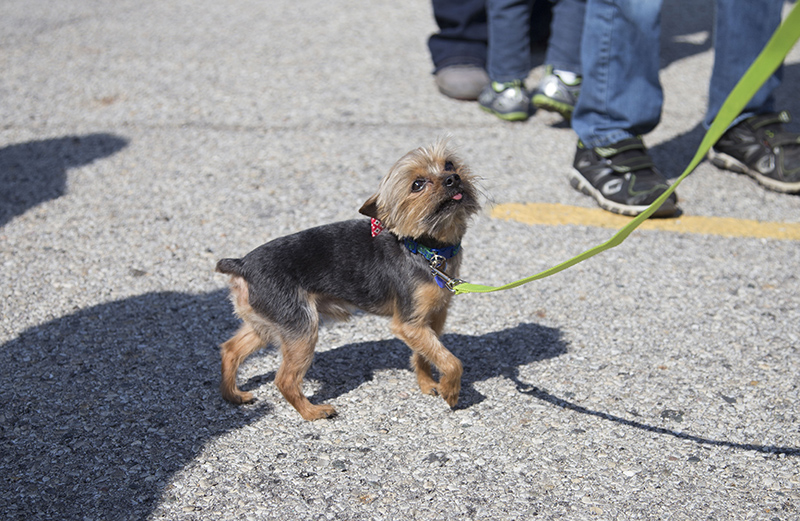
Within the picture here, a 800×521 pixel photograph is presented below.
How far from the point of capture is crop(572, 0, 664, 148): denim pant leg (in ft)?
15.2

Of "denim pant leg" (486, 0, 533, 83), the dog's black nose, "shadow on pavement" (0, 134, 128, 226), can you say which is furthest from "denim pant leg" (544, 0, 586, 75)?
"shadow on pavement" (0, 134, 128, 226)

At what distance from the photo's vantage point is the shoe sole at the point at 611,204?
471 cm

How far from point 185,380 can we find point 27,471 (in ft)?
2.52

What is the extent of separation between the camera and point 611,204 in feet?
15.8

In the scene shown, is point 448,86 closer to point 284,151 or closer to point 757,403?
point 284,151

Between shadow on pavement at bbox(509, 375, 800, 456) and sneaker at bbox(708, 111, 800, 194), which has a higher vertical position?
sneaker at bbox(708, 111, 800, 194)

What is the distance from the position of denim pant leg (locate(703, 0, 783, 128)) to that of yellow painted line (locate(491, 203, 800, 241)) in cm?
90

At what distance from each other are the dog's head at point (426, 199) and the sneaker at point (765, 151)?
10.3ft

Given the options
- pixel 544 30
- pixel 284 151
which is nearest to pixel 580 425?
pixel 284 151

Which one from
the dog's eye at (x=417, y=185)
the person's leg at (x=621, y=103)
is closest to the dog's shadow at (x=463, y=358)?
the dog's eye at (x=417, y=185)

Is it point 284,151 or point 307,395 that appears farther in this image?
point 284,151

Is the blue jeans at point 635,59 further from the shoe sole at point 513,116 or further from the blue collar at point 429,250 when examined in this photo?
the blue collar at point 429,250

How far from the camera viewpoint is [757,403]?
3.12m

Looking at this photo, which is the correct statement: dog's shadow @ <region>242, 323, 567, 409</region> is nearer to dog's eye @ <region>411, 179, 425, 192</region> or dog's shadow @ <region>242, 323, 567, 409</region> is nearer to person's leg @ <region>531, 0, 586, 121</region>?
dog's eye @ <region>411, 179, 425, 192</region>
